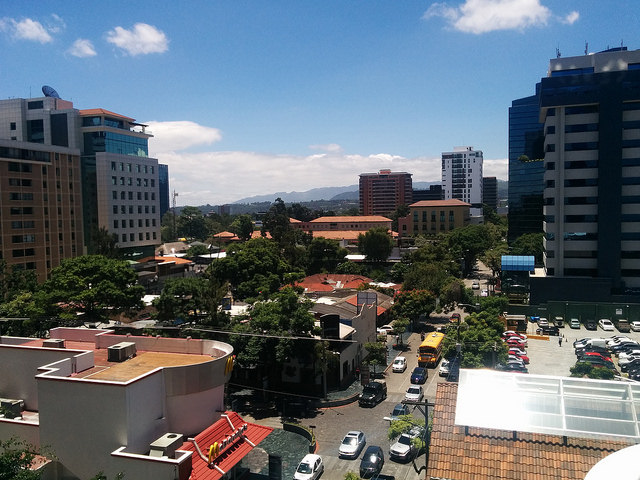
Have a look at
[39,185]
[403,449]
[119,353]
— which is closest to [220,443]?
[119,353]

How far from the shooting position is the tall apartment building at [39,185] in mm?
42781

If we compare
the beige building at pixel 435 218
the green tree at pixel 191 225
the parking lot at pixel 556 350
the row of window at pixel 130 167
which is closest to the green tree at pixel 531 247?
the parking lot at pixel 556 350

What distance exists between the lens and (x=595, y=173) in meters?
44.2

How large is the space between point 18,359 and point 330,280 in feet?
119

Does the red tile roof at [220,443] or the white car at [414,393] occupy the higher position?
the red tile roof at [220,443]

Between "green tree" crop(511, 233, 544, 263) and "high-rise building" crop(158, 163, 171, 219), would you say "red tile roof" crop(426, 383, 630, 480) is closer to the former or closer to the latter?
"green tree" crop(511, 233, 544, 263)

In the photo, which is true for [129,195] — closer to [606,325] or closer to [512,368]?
[512,368]

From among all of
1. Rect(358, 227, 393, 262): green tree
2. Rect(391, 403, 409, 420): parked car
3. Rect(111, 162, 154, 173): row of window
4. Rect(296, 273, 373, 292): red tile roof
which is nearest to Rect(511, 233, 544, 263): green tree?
Rect(358, 227, 393, 262): green tree

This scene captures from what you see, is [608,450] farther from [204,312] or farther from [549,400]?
[204,312]

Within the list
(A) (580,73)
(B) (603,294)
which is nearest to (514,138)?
(A) (580,73)

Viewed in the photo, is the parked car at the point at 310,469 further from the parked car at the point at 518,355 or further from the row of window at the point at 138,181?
the row of window at the point at 138,181

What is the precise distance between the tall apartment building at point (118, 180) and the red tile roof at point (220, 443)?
1567 inches

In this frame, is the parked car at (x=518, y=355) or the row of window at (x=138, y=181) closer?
the parked car at (x=518, y=355)

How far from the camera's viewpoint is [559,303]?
41.8 metres
